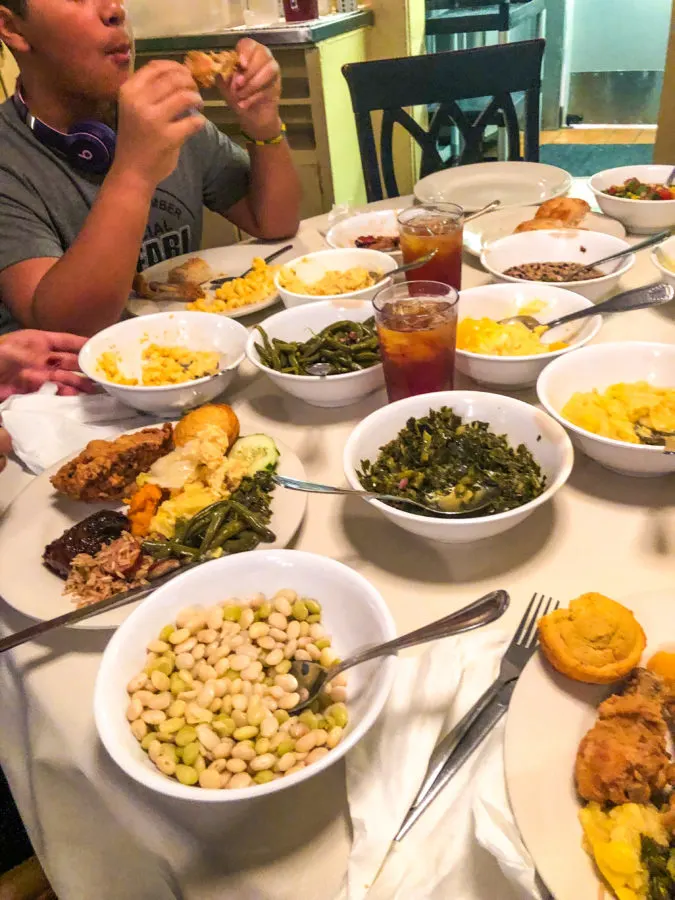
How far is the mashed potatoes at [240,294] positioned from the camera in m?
2.08

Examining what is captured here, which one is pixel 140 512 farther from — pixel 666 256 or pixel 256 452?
pixel 666 256

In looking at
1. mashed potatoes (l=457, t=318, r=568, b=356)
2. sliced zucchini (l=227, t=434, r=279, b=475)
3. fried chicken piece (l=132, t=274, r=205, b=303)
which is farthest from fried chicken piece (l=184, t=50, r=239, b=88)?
sliced zucchini (l=227, t=434, r=279, b=475)

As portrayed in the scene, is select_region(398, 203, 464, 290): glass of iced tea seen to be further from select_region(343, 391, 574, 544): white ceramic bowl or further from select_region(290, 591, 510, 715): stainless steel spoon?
select_region(290, 591, 510, 715): stainless steel spoon

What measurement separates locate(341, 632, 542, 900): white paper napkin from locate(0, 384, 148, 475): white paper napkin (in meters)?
0.96

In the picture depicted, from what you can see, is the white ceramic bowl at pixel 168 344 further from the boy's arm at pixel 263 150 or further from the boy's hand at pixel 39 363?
the boy's arm at pixel 263 150

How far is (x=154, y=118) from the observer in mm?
1949

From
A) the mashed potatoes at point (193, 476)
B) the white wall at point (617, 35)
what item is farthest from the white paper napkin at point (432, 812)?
the white wall at point (617, 35)

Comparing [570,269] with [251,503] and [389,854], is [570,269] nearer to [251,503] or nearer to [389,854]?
[251,503]

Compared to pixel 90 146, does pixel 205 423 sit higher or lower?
lower

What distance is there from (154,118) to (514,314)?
3.83 feet

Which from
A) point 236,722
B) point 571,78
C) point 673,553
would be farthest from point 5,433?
point 571,78

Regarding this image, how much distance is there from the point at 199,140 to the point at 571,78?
7.28m

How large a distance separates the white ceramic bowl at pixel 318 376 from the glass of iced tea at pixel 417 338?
77mm

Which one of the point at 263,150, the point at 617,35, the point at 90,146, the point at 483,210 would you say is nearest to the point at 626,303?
the point at 483,210
